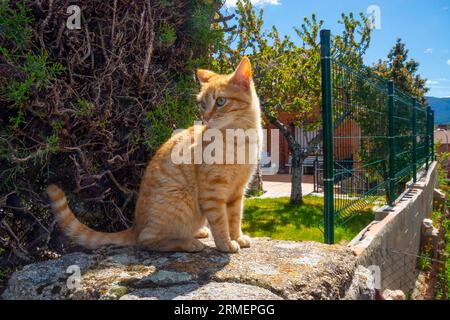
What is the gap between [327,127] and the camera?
3.18 metres

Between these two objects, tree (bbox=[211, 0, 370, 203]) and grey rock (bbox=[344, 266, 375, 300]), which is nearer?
grey rock (bbox=[344, 266, 375, 300])

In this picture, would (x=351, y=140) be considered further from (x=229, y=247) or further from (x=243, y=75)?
(x=229, y=247)

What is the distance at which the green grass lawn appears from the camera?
676 centimetres

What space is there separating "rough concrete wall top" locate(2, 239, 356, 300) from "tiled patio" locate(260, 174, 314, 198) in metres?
9.84

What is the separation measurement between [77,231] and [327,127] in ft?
6.87

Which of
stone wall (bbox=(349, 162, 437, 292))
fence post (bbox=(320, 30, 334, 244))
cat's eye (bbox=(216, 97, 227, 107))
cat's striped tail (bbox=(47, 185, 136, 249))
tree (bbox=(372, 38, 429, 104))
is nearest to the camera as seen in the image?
cat's striped tail (bbox=(47, 185, 136, 249))

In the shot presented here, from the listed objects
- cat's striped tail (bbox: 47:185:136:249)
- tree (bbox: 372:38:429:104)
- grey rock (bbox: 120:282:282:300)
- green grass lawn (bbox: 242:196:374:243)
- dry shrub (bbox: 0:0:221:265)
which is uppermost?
tree (bbox: 372:38:429:104)

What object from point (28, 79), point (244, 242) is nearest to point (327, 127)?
point (244, 242)

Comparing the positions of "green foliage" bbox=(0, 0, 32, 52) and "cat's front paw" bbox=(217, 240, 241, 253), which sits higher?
"green foliage" bbox=(0, 0, 32, 52)

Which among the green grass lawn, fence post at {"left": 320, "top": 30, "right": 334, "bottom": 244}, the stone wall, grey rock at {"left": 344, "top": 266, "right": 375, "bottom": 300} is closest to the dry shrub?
fence post at {"left": 320, "top": 30, "right": 334, "bottom": 244}

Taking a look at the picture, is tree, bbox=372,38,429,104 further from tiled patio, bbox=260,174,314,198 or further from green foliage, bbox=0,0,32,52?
green foliage, bbox=0,0,32,52

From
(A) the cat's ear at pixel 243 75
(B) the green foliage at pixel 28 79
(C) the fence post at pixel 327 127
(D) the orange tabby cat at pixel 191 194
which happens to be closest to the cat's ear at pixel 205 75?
(D) the orange tabby cat at pixel 191 194

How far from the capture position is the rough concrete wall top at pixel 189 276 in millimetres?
1896
